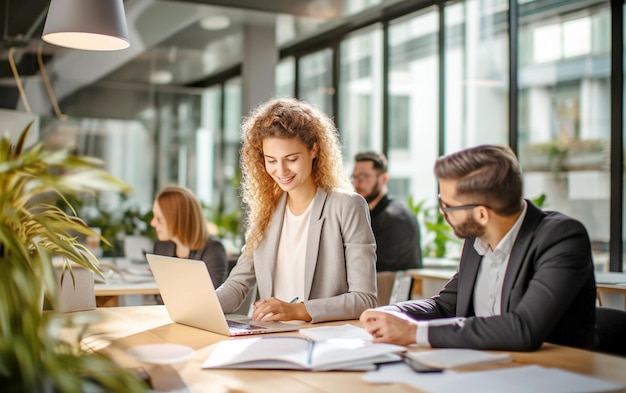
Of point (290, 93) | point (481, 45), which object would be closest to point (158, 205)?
point (481, 45)

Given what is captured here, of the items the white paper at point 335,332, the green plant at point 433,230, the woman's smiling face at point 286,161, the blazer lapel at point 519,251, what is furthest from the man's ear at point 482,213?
the green plant at point 433,230

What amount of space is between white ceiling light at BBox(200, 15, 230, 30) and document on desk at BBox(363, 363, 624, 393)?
686cm

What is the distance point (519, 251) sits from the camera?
227 cm

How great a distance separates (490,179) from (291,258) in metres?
1.05

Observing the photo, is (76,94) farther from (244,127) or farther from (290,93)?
(244,127)

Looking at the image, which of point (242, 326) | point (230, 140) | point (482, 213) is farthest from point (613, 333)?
point (230, 140)

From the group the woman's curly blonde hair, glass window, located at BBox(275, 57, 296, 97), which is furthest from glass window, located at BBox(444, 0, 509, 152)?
the woman's curly blonde hair

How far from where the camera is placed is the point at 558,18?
648 centimetres

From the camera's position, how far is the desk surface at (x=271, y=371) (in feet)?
5.45

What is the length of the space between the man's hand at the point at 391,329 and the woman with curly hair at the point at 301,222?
571 mm

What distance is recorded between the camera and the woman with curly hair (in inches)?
115

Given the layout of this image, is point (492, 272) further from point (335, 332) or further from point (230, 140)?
point (230, 140)

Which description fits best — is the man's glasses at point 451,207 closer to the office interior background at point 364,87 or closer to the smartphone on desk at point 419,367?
the smartphone on desk at point 419,367

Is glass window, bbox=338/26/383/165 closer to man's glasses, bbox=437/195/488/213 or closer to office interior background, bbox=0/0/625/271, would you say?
office interior background, bbox=0/0/625/271
